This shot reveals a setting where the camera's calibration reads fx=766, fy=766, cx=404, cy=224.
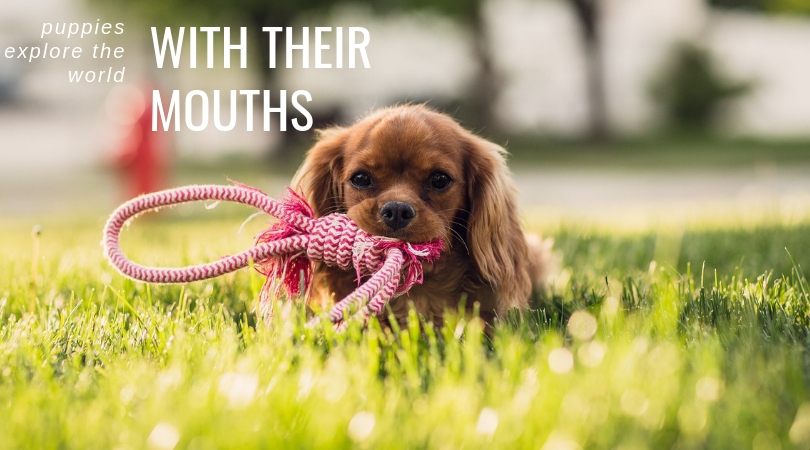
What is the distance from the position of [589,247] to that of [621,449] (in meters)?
3.16

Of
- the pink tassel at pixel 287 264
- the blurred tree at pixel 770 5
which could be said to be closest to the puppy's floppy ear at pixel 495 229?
the pink tassel at pixel 287 264

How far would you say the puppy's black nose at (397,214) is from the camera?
2.71m

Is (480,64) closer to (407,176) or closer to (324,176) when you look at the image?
(324,176)

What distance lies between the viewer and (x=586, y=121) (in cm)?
2239

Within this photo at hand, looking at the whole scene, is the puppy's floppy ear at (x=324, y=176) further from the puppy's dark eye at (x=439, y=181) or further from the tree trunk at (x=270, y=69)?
the tree trunk at (x=270, y=69)

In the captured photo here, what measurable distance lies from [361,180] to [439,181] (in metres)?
0.31

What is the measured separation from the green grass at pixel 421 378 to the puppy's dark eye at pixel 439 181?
60 centimetres

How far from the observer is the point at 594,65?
2106 cm

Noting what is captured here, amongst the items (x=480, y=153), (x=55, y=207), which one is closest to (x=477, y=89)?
(x=55, y=207)

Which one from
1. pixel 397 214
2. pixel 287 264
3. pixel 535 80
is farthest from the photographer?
pixel 535 80

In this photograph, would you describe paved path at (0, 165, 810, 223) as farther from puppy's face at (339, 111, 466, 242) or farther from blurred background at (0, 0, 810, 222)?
puppy's face at (339, 111, 466, 242)

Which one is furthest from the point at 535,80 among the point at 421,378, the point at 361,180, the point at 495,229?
the point at 421,378

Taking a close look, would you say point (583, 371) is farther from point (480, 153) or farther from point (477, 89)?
point (477, 89)

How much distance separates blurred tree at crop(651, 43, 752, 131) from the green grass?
2063cm
